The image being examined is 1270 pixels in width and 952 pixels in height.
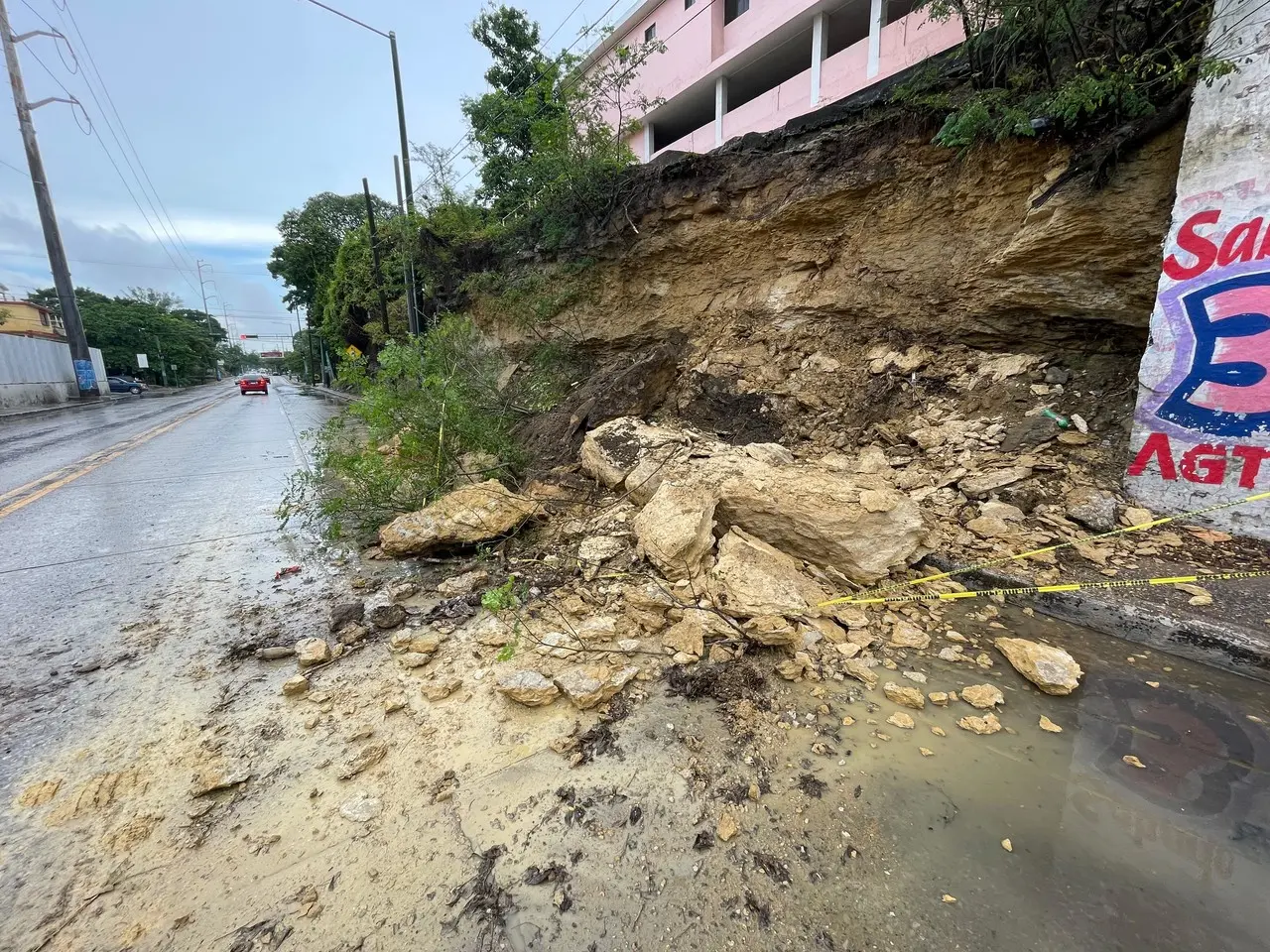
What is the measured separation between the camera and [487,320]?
11336mm

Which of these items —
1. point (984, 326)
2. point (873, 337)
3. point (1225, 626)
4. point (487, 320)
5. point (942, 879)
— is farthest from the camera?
point (487, 320)

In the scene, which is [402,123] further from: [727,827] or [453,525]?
[727,827]

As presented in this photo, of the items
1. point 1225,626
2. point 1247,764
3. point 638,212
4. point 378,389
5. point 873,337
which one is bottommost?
point 1247,764

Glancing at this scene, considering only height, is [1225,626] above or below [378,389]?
below

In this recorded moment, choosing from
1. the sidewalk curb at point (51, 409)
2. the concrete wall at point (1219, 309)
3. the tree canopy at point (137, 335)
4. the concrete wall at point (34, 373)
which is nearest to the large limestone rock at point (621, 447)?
the concrete wall at point (1219, 309)

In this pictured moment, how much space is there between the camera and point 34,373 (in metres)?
19.1

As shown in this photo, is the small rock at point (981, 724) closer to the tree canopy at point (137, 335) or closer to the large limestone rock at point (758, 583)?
the large limestone rock at point (758, 583)

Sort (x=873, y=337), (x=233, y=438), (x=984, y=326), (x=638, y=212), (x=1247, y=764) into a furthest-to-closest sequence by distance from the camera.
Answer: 1. (x=233, y=438)
2. (x=638, y=212)
3. (x=873, y=337)
4. (x=984, y=326)
5. (x=1247, y=764)

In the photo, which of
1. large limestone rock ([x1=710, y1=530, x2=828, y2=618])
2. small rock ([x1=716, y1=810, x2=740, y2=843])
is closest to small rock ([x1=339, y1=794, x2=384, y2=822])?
small rock ([x1=716, y1=810, x2=740, y2=843])

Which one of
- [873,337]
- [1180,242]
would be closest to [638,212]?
[873,337]

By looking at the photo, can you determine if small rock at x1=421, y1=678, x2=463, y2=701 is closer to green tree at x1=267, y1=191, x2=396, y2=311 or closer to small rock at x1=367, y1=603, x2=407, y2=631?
small rock at x1=367, y1=603, x2=407, y2=631

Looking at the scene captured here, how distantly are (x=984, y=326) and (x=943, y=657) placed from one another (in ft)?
13.4

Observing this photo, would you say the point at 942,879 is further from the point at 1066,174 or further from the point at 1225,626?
the point at 1066,174

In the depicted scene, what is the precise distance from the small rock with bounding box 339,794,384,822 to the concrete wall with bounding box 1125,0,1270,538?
4.92 m
